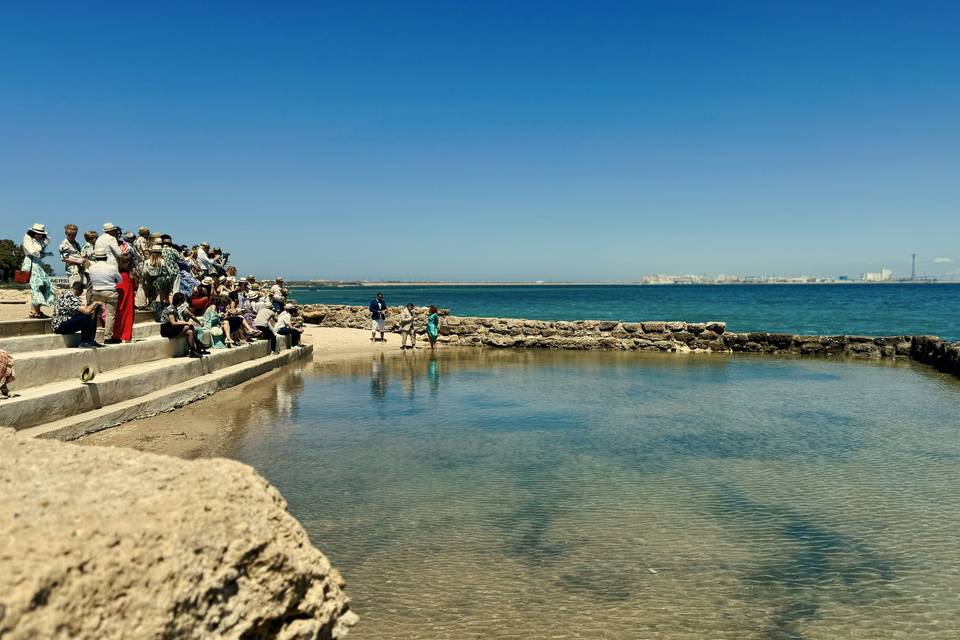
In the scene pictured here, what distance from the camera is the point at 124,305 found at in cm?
1100

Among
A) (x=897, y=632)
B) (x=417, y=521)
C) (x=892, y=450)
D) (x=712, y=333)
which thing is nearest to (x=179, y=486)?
(x=417, y=521)

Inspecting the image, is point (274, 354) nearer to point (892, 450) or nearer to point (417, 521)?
point (417, 521)

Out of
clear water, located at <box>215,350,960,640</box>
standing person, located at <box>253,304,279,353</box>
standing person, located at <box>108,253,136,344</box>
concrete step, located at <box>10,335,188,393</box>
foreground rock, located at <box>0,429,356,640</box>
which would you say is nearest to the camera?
foreground rock, located at <box>0,429,356,640</box>

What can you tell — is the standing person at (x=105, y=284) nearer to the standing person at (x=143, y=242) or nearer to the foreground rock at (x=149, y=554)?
the standing person at (x=143, y=242)

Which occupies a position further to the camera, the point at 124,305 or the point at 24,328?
the point at 124,305

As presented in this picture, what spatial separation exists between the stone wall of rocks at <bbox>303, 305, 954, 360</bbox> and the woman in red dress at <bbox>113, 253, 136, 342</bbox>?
11619 mm

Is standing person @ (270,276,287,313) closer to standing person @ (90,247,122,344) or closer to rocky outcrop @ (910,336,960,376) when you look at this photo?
standing person @ (90,247,122,344)

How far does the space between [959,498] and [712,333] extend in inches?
610

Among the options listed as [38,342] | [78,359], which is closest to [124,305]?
[38,342]

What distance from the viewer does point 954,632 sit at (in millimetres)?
3959

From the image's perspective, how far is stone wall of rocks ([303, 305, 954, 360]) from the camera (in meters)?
20.2

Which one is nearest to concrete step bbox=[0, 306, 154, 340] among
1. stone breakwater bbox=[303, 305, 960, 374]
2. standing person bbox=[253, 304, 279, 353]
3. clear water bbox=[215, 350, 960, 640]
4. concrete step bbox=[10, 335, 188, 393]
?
concrete step bbox=[10, 335, 188, 393]

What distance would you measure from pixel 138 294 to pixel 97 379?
7.48m

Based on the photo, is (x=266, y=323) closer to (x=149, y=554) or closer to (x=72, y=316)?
(x=72, y=316)
